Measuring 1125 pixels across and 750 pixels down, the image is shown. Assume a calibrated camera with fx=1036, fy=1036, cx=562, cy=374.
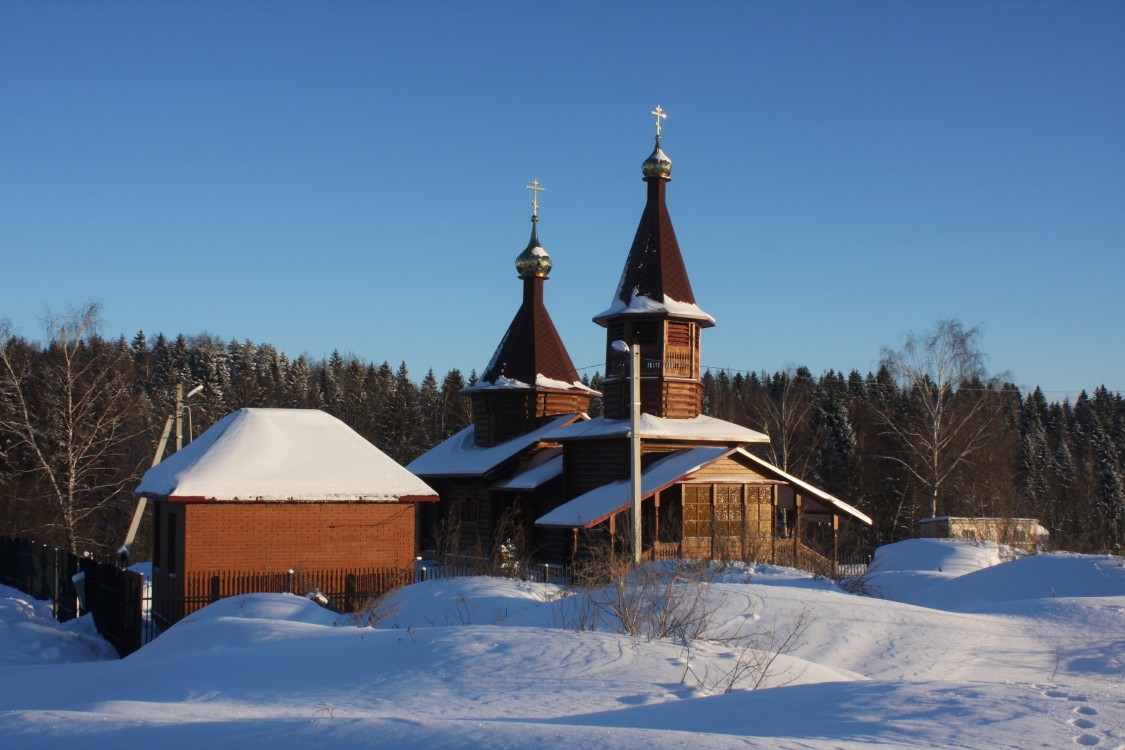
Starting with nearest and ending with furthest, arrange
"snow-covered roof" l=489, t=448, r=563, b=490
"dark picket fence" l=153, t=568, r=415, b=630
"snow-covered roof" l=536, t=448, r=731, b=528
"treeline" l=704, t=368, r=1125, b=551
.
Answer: "dark picket fence" l=153, t=568, r=415, b=630 < "snow-covered roof" l=536, t=448, r=731, b=528 < "snow-covered roof" l=489, t=448, r=563, b=490 < "treeline" l=704, t=368, r=1125, b=551

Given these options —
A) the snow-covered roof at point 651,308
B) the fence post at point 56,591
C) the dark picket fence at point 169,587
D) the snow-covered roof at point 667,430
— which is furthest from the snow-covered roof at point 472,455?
the fence post at point 56,591

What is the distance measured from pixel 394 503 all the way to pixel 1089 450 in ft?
177

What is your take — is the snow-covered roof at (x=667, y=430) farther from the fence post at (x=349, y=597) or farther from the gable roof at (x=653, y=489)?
the fence post at (x=349, y=597)

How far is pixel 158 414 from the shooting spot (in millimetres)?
57688

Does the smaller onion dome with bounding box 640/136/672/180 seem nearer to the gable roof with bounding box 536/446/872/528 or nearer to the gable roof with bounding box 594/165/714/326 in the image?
the gable roof with bounding box 594/165/714/326

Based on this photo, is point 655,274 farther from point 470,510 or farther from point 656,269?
point 470,510

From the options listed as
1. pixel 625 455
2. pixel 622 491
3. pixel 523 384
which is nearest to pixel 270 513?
pixel 622 491

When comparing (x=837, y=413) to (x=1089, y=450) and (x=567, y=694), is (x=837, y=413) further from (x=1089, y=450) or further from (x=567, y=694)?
(x=567, y=694)

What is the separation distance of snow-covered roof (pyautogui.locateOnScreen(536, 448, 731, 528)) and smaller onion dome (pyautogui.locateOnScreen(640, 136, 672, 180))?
8.47 meters

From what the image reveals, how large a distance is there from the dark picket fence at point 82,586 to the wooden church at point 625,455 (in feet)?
30.2

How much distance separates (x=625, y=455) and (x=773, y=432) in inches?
1033

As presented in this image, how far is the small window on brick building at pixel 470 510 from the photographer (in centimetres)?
3312

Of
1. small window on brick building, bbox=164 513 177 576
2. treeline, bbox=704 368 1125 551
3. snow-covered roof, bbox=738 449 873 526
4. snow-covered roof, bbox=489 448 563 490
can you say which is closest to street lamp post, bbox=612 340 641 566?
snow-covered roof, bbox=738 449 873 526

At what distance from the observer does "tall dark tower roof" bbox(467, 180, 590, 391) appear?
34.0 metres
